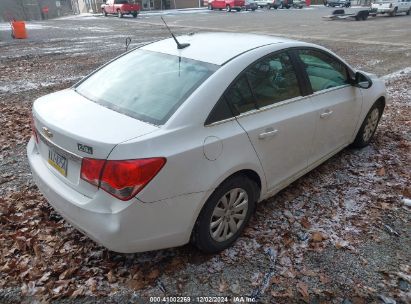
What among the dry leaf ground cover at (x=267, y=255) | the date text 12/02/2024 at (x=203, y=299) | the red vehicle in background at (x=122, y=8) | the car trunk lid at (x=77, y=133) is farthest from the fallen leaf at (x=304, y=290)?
the red vehicle in background at (x=122, y=8)

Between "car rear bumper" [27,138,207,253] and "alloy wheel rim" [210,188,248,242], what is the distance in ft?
0.92

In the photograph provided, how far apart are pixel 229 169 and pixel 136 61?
1459 mm

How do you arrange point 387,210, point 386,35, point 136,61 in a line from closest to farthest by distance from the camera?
point 136,61
point 387,210
point 386,35

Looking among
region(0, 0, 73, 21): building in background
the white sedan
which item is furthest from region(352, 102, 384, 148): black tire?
region(0, 0, 73, 21): building in background

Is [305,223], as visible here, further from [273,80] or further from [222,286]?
[273,80]

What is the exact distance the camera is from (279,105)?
3.32m

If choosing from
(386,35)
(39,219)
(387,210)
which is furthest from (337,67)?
(386,35)

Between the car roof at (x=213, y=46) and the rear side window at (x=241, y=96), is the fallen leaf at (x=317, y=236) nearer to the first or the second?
the rear side window at (x=241, y=96)

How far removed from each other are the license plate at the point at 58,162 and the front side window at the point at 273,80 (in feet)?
5.33

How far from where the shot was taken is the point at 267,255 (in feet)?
10.2

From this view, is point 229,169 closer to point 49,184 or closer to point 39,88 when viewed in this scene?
point 49,184

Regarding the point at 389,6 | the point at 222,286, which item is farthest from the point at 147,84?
the point at 389,6

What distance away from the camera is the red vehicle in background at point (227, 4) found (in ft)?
129

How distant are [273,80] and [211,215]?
4.48 ft
